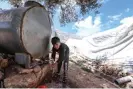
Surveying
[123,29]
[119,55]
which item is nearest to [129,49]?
[119,55]

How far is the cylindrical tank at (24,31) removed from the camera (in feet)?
16.3

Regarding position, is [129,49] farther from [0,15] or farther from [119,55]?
[0,15]

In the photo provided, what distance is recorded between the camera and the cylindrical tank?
4963 mm

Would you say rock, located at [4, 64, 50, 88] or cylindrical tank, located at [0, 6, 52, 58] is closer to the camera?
rock, located at [4, 64, 50, 88]

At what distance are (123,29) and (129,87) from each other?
3.89m

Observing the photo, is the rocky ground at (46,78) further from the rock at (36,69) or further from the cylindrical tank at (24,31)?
the cylindrical tank at (24,31)

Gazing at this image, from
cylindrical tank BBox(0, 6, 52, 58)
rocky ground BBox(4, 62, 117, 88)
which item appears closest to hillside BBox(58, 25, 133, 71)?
rocky ground BBox(4, 62, 117, 88)

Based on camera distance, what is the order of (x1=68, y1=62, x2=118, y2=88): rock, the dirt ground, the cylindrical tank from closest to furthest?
the cylindrical tank < the dirt ground < (x1=68, y1=62, x2=118, y2=88): rock

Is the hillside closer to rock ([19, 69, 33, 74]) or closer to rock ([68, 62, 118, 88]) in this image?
rock ([68, 62, 118, 88])

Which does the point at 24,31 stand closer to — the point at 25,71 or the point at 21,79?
the point at 25,71

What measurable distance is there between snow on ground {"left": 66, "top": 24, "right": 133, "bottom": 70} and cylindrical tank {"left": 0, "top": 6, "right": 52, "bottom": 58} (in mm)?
3660

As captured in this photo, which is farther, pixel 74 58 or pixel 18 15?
A: pixel 74 58

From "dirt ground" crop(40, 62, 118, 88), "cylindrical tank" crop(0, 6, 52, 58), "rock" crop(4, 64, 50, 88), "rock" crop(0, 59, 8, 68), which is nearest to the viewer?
"rock" crop(4, 64, 50, 88)

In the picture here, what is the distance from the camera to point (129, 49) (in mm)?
8914
